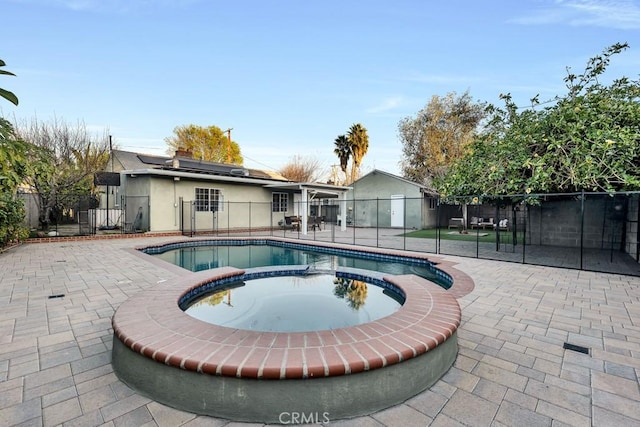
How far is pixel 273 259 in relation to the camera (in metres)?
8.20

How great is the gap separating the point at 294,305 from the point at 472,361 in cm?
243

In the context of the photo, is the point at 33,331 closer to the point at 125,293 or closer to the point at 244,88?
the point at 125,293

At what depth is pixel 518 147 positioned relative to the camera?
7.15 metres

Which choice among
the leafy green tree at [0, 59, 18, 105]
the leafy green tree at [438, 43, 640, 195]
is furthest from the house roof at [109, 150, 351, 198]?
the leafy green tree at [0, 59, 18, 105]

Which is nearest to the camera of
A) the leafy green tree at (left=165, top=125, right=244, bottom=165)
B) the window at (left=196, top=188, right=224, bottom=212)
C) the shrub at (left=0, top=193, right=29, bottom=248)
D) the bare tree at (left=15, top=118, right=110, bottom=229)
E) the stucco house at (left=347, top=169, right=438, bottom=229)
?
the shrub at (left=0, top=193, right=29, bottom=248)

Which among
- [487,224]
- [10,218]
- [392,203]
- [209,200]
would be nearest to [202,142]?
[209,200]

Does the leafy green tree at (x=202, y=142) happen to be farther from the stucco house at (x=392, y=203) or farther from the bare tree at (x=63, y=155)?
the stucco house at (x=392, y=203)

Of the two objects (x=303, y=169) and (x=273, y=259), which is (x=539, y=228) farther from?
(x=303, y=169)

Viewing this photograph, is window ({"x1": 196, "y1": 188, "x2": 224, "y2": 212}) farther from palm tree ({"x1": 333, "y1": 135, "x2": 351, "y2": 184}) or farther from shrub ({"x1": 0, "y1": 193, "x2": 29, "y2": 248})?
palm tree ({"x1": 333, "y1": 135, "x2": 351, "y2": 184})

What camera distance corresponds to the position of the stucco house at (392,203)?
16953mm

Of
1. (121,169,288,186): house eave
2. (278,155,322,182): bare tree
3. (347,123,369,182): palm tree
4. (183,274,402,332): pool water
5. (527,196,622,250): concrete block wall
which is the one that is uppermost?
(347,123,369,182): palm tree

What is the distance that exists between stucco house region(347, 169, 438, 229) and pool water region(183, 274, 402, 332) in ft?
38.4

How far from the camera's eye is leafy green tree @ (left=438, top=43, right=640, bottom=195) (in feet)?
19.6

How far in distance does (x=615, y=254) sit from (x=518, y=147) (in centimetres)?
410
